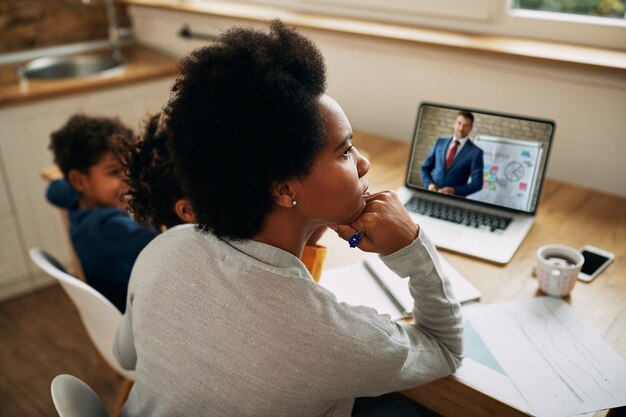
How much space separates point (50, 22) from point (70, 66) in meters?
0.22

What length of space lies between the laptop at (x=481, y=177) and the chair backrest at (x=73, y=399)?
764mm

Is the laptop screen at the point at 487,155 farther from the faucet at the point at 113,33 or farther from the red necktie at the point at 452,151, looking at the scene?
the faucet at the point at 113,33

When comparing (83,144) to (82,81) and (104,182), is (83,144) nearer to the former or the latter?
(104,182)

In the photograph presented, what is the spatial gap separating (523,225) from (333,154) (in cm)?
72

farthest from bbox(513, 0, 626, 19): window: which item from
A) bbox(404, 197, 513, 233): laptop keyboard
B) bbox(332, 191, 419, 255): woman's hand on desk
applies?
bbox(332, 191, 419, 255): woman's hand on desk

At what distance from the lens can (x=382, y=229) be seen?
38.0 inches

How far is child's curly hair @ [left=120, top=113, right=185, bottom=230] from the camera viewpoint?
50.7 inches

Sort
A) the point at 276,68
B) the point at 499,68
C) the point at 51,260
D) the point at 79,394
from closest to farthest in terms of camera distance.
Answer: the point at 276,68 < the point at 79,394 < the point at 51,260 < the point at 499,68

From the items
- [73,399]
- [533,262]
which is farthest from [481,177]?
[73,399]

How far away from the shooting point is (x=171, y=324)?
34.6 inches

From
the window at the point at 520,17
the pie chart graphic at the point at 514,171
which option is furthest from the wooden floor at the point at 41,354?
the window at the point at 520,17

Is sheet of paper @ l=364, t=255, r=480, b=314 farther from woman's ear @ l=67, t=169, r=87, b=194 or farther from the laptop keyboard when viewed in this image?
woman's ear @ l=67, t=169, r=87, b=194

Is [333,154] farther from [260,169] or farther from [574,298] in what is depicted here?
[574,298]

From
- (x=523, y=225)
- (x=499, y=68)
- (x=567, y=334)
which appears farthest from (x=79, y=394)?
(x=499, y=68)
